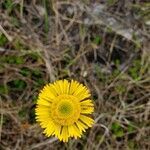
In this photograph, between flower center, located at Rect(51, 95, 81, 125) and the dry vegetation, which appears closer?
flower center, located at Rect(51, 95, 81, 125)

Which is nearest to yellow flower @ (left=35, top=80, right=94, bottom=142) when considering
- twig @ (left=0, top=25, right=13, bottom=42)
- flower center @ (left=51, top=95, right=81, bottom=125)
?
flower center @ (left=51, top=95, right=81, bottom=125)

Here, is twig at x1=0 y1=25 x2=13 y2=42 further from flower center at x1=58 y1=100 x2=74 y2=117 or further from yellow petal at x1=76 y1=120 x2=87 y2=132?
yellow petal at x1=76 y1=120 x2=87 y2=132

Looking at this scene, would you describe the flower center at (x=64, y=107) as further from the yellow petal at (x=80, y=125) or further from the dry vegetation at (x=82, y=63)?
the dry vegetation at (x=82, y=63)

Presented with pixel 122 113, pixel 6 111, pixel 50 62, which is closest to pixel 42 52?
pixel 50 62

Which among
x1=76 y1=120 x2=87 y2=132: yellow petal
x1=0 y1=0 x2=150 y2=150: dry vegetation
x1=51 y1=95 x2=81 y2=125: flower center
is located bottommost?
x1=76 y1=120 x2=87 y2=132: yellow petal

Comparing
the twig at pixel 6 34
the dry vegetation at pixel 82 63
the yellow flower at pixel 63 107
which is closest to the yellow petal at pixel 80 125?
the yellow flower at pixel 63 107

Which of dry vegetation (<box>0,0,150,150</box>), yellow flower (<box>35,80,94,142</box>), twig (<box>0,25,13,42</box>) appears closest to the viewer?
yellow flower (<box>35,80,94,142</box>)

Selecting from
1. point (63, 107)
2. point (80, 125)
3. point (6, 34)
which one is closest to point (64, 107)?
point (63, 107)

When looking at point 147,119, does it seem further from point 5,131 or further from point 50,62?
point 5,131

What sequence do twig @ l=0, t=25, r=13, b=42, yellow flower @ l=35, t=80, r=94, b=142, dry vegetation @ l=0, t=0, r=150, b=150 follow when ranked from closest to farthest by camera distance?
yellow flower @ l=35, t=80, r=94, b=142
twig @ l=0, t=25, r=13, b=42
dry vegetation @ l=0, t=0, r=150, b=150
